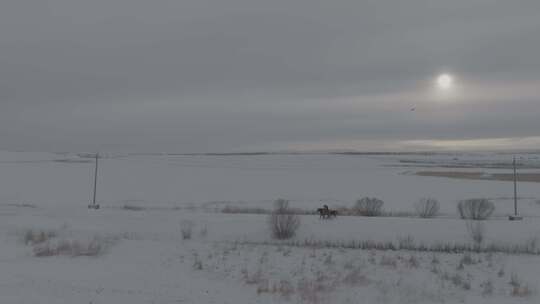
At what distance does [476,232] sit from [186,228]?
10.9 metres

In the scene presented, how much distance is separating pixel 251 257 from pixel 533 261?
310 inches

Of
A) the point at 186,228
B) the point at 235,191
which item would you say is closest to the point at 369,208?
the point at 186,228

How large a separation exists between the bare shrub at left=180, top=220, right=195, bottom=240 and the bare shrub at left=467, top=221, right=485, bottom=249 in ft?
33.7

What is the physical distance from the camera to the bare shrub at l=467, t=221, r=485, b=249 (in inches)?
679

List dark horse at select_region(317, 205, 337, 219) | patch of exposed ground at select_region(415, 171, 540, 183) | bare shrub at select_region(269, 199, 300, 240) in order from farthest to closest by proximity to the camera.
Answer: patch of exposed ground at select_region(415, 171, 540, 183) < dark horse at select_region(317, 205, 337, 219) < bare shrub at select_region(269, 199, 300, 240)

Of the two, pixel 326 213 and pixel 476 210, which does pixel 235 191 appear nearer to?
pixel 326 213

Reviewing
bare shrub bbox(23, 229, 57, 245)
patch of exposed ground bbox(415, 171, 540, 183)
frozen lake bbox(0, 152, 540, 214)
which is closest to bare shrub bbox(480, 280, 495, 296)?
bare shrub bbox(23, 229, 57, 245)

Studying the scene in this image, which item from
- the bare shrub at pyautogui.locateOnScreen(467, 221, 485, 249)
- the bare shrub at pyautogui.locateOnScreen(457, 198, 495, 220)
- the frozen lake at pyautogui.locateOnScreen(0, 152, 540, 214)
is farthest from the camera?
the frozen lake at pyautogui.locateOnScreen(0, 152, 540, 214)

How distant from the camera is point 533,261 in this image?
1352 cm

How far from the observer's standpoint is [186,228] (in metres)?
19.2

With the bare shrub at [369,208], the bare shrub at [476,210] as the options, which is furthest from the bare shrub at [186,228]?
the bare shrub at [476,210]

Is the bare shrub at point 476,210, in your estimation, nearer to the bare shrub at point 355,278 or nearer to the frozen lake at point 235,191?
the frozen lake at point 235,191

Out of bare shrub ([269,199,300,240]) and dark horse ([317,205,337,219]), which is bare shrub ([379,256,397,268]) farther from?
dark horse ([317,205,337,219])

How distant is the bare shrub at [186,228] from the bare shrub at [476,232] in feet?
33.7
